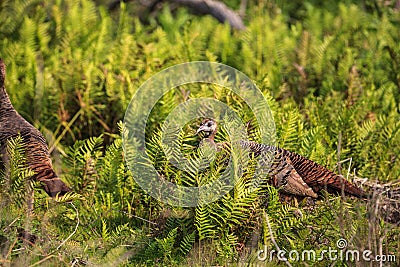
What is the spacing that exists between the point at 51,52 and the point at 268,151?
4.21 metres

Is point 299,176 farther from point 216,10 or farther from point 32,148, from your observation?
point 216,10

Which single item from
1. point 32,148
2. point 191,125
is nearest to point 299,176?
point 191,125

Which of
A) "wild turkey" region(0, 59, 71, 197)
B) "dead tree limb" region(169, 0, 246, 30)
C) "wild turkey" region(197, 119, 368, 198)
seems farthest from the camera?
"dead tree limb" region(169, 0, 246, 30)

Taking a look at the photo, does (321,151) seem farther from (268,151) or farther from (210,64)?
(210,64)

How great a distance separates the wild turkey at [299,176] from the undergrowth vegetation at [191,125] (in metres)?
0.12

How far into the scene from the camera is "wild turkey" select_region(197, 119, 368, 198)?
16.9 feet

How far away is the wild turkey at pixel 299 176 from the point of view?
5145 millimetres

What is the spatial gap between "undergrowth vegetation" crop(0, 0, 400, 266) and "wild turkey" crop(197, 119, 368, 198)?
119 mm

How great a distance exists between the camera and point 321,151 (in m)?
5.78

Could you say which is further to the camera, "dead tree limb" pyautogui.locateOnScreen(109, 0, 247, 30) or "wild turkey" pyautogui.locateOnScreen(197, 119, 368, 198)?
"dead tree limb" pyautogui.locateOnScreen(109, 0, 247, 30)

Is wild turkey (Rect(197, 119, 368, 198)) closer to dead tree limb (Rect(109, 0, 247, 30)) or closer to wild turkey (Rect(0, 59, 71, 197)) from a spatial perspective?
wild turkey (Rect(0, 59, 71, 197))

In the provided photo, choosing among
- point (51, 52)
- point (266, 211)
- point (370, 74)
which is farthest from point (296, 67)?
point (266, 211)

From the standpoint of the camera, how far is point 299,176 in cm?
521

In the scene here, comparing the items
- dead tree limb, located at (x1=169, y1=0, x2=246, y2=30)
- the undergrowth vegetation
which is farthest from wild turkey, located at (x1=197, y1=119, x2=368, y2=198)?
dead tree limb, located at (x1=169, y1=0, x2=246, y2=30)
